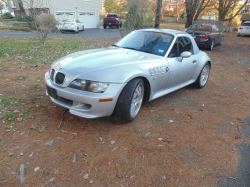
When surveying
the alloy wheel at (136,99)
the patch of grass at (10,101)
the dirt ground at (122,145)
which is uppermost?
the alloy wheel at (136,99)

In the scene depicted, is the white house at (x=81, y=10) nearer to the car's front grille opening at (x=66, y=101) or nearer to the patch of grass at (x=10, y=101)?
the patch of grass at (x=10, y=101)

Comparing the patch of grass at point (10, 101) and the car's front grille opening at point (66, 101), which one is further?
the patch of grass at point (10, 101)

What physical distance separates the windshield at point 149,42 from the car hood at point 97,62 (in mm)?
264

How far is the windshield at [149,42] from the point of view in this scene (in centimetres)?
395

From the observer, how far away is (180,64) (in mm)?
4059

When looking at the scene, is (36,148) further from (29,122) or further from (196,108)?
(196,108)

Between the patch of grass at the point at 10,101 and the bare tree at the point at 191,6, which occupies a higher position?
the bare tree at the point at 191,6

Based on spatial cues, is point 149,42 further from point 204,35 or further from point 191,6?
point 191,6

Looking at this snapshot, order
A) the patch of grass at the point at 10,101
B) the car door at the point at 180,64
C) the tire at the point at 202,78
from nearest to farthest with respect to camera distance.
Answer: the patch of grass at the point at 10,101 < the car door at the point at 180,64 < the tire at the point at 202,78

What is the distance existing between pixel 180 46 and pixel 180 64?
1.47ft

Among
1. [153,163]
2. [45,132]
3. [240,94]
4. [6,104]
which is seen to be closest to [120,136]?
[153,163]

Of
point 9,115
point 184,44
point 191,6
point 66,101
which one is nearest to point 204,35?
point 191,6

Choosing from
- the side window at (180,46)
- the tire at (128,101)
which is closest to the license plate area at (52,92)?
the tire at (128,101)

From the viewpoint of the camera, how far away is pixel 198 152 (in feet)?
8.82
